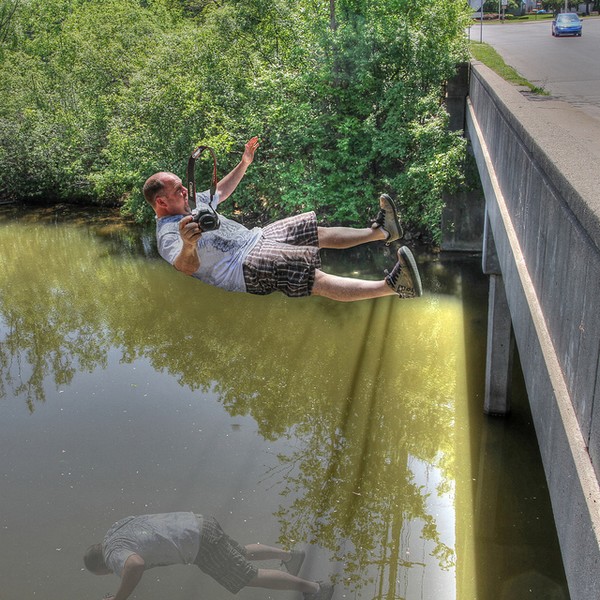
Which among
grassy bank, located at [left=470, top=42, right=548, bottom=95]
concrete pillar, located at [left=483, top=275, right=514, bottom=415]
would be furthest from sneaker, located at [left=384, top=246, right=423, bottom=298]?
grassy bank, located at [left=470, top=42, right=548, bottom=95]

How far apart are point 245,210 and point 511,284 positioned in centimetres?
1324

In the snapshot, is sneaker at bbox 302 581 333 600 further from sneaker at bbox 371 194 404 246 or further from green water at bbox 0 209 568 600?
sneaker at bbox 371 194 404 246

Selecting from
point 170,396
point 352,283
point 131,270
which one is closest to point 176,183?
point 352,283

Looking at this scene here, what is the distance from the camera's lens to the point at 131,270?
57.9ft

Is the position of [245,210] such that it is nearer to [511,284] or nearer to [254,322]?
[254,322]

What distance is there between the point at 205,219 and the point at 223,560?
358 cm

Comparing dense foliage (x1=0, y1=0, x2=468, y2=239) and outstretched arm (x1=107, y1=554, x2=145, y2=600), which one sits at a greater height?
dense foliage (x1=0, y1=0, x2=468, y2=239)

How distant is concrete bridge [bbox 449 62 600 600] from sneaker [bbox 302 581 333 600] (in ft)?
9.80

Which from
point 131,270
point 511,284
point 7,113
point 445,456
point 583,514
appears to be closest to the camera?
point 583,514

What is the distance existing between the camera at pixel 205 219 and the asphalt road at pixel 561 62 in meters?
5.66

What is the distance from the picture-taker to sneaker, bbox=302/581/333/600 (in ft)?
21.7

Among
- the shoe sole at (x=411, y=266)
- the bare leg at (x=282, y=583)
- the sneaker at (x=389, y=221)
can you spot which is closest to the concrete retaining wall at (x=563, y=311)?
the shoe sole at (x=411, y=266)

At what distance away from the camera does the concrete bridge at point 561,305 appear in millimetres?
2873

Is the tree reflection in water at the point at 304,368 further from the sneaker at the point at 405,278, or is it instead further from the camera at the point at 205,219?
the camera at the point at 205,219
